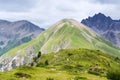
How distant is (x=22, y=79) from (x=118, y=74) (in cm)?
3628

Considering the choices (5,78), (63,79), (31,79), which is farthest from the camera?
(63,79)

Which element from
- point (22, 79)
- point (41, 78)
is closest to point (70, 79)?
point (41, 78)

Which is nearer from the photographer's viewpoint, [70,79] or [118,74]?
[70,79]

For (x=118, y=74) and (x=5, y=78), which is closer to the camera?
(x=5, y=78)

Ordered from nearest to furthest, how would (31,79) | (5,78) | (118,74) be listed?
(5,78) < (31,79) < (118,74)

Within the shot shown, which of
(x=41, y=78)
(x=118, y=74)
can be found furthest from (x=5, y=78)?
(x=118, y=74)

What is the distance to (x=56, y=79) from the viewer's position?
9169cm

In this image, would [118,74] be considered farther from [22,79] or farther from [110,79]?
[22,79]

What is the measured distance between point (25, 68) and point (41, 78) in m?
19.0

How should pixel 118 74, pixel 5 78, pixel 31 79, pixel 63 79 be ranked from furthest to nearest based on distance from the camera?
pixel 118 74 < pixel 63 79 < pixel 31 79 < pixel 5 78

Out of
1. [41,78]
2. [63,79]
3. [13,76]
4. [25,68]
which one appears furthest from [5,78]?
[25,68]

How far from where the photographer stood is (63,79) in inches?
3664

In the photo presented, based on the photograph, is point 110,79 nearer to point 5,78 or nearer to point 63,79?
point 63,79

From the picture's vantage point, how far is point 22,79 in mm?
84938
